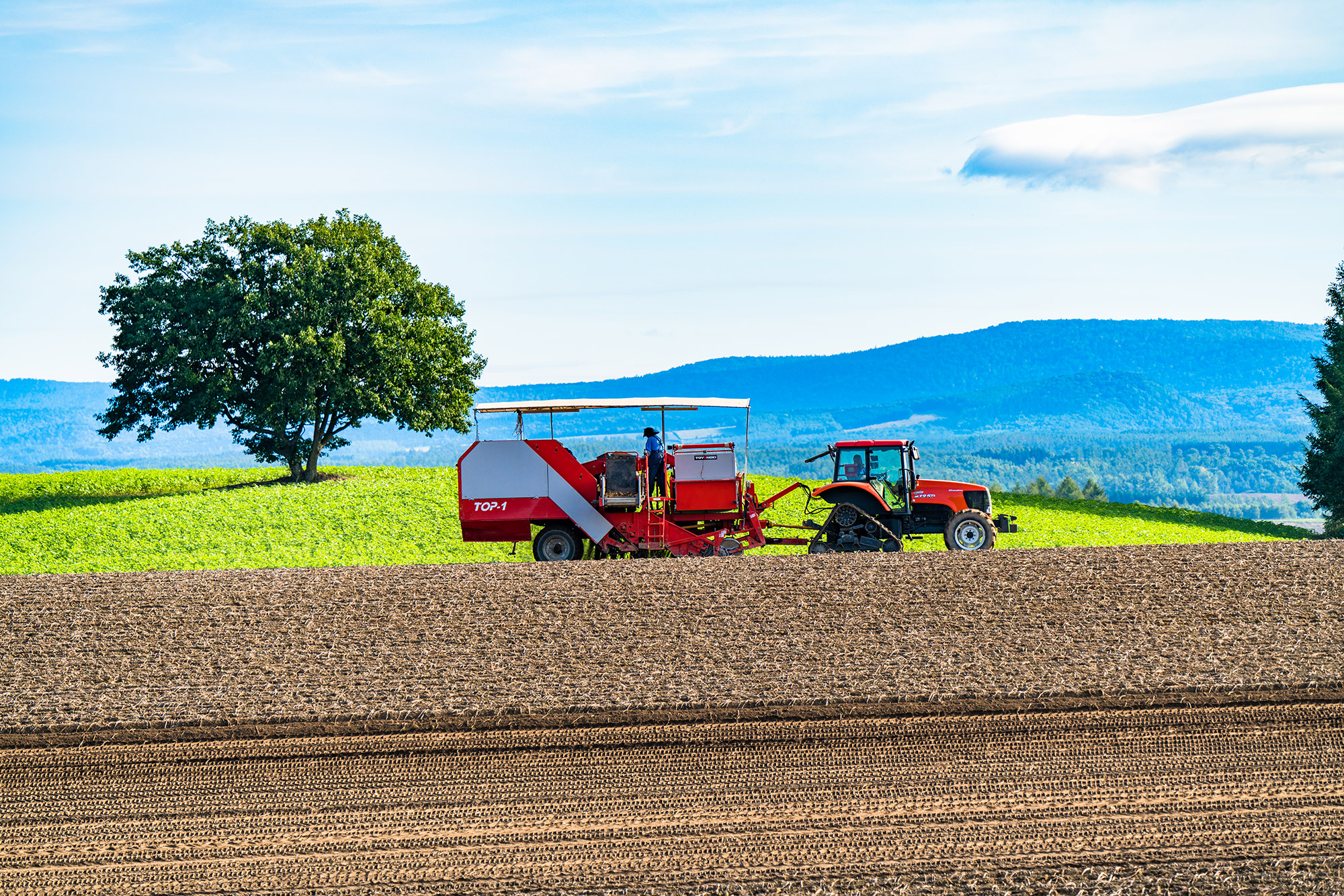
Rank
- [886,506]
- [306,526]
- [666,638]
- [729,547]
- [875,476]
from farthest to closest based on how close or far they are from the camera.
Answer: [306,526], [875,476], [886,506], [729,547], [666,638]

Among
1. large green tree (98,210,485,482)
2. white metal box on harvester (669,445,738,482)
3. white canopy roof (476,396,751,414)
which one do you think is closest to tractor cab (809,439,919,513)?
white metal box on harvester (669,445,738,482)

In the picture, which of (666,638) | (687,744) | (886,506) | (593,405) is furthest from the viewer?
(886,506)

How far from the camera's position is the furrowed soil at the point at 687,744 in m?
8.50

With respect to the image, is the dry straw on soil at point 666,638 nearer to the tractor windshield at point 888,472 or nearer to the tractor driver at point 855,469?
the tractor windshield at point 888,472

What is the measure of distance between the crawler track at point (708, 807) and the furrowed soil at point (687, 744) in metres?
0.03

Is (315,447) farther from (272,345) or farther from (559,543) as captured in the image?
(559,543)

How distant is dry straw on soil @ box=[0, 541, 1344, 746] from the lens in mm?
10352

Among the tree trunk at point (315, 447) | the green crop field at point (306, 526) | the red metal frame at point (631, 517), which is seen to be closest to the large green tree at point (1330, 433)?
the green crop field at point (306, 526)

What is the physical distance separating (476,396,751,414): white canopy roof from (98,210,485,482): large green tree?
23.2 meters

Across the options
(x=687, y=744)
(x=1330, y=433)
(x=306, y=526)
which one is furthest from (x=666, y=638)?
(x=1330, y=433)

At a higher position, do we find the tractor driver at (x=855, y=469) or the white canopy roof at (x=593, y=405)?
the white canopy roof at (x=593, y=405)

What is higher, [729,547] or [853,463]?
[853,463]

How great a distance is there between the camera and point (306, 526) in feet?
98.4

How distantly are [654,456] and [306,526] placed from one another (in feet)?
55.7
